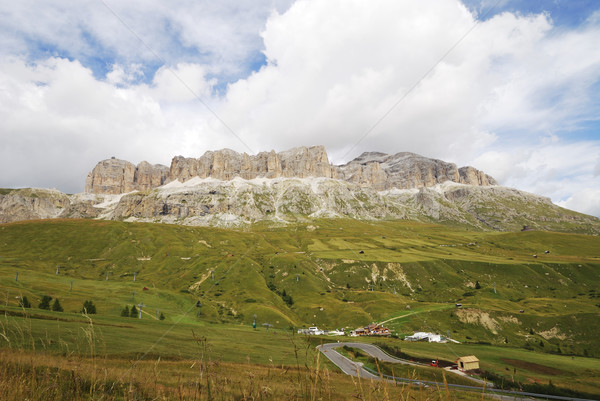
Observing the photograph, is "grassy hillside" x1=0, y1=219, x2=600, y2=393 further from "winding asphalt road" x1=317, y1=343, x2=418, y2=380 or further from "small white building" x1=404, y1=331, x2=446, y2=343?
"winding asphalt road" x1=317, y1=343, x2=418, y2=380

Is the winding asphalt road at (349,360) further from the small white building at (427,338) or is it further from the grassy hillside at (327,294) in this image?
the small white building at (427,338)

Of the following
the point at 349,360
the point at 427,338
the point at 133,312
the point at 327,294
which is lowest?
the point at 427,338

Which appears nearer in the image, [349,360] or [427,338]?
[349,360]

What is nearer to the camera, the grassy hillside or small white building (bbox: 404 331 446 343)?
the grassy hillside

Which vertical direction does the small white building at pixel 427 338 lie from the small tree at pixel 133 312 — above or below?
below

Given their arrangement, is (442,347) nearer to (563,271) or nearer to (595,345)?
(595,345)

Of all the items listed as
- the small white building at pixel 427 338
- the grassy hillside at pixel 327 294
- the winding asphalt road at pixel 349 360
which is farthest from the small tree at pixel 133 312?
the small white building at pixel 427 338

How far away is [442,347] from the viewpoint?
251 feet

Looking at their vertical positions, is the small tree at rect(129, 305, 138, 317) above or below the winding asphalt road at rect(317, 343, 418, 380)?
above

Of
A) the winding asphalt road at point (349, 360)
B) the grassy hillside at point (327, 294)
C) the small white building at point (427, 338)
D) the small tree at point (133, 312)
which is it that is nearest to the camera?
the winding asphalt road at point (349, 360)

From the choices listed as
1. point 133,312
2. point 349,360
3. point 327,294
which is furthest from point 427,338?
point 133,312

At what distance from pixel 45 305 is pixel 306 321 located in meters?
80.2

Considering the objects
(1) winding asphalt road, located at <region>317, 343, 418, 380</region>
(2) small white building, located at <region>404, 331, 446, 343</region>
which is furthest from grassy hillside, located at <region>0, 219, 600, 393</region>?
(1) winding asphalt road, located at <region>317, 343, 418, 380</region>

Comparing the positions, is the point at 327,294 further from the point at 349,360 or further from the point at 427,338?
the point at 349,360
